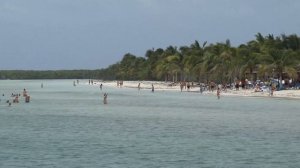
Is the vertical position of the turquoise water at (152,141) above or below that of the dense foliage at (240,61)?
below

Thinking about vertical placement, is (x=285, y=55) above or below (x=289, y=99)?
above

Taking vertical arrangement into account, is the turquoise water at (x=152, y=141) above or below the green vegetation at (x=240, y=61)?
below

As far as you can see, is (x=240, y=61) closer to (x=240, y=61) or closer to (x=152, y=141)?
(x=240, y=61)

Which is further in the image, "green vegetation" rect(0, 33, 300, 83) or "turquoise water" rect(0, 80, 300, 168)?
"green vegetation" rect(0, 33, 300, 83)

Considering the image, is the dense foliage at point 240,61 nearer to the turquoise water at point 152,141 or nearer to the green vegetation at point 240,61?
the green vegetation at point 240,61

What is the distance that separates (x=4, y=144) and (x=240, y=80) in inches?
2818

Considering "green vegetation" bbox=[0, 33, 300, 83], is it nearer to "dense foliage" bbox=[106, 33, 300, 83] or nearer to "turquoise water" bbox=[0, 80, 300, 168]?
"dense foliage" bbox=[106, 33, 300, 83]

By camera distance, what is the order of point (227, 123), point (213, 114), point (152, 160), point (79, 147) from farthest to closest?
point (213, 114) → point (227, 123) → point (79, 147) → point (152, 160)

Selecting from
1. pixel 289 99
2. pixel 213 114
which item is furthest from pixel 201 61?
pixel 213 114

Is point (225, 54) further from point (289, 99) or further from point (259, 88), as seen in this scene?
point (289, 99)

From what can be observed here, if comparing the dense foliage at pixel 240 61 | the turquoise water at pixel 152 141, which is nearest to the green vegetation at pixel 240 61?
the dense foliage at pixel 240 61

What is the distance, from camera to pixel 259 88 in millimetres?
85688

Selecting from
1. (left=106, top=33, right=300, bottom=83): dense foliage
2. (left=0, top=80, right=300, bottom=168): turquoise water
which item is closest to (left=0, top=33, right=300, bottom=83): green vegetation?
(left=106, top=33, right=300, bottom=83): dense foliage

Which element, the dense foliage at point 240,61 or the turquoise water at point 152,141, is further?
the dense foliage at point 240,61
